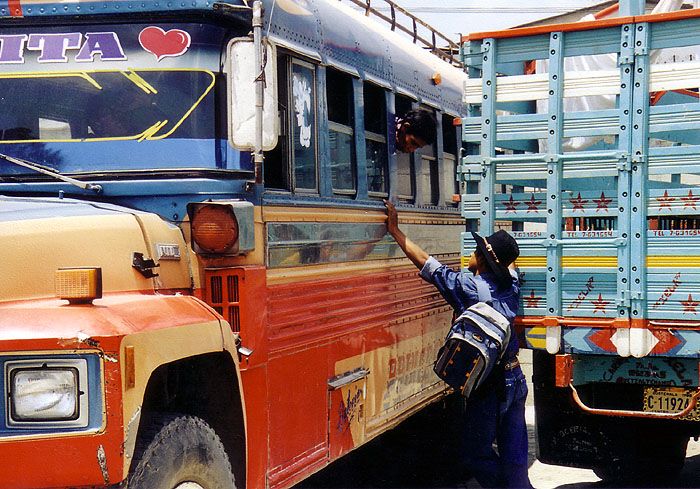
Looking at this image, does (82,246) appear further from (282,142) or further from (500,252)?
(500,252)

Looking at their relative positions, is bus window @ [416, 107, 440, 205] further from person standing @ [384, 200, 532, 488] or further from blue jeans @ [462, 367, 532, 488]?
blue jeans @ [462, 367, 532, 488]

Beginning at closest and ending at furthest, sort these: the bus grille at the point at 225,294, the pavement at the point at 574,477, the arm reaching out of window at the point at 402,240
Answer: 1. the bus grille at the point at 225,294
2. the arm reaching out of window at the point at 402,240
3. the pavement at the point at 574,477

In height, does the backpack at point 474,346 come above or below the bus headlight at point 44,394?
below

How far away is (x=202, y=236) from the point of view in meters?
4.21

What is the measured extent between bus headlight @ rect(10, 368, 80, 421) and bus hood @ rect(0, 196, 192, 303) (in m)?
0.32

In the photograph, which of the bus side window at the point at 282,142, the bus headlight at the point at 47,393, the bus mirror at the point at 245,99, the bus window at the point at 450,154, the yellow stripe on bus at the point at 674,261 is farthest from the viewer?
the bus window at the point at 450,154

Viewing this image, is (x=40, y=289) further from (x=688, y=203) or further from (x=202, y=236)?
(x=688, y=203)

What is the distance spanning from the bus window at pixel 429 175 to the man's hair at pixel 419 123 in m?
0.20

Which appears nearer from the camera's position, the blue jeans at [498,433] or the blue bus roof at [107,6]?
the blue bus roof at [107,6]

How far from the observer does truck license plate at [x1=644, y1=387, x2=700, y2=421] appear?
17.8 ft

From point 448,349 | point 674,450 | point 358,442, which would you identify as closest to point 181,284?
point 448,349

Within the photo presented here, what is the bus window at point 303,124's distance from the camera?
5.04 metres

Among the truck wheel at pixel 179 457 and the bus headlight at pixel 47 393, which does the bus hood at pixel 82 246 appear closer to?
the bus headlight at pixel 47 393

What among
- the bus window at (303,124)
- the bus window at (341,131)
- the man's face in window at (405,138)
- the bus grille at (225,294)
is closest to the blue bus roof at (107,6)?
the bus window at (303,124)
